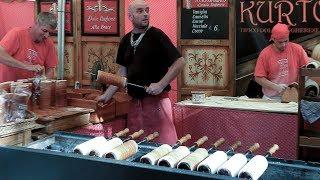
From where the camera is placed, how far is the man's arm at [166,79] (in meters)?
4.21

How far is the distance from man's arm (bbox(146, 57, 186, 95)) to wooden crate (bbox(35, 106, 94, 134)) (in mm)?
560

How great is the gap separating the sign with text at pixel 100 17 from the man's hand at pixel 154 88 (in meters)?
3.48

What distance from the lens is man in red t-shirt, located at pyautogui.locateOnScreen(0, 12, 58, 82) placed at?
195 inches

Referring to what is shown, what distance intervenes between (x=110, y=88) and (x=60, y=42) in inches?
104

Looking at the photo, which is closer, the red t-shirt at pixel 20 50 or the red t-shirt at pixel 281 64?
the red t-shirt at pixel 20 50

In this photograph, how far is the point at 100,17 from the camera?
7.65 meters

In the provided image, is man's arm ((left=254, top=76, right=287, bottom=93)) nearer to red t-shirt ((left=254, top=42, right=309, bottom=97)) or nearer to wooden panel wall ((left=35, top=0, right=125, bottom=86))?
red t-shirt ((left=254, top=42, right=309, bottom=97))

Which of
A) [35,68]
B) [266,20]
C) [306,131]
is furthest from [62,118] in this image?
[266,20]

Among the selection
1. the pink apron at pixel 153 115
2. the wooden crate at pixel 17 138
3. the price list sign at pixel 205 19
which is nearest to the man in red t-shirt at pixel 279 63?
the price list sign at pixel 205 19

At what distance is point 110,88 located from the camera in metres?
4.64

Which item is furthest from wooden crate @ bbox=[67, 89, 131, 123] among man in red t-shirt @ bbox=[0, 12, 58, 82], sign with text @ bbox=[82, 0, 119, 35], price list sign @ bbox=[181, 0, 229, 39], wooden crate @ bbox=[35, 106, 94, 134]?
sign with text @ bbox=[82, 0, 119, 35]

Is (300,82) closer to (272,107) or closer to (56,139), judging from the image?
(272,107)

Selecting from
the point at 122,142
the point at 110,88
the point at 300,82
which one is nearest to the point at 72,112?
the point at 110,88

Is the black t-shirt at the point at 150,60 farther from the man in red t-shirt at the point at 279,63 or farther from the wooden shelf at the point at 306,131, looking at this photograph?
the man in red t-shirt at the point at 279,63
